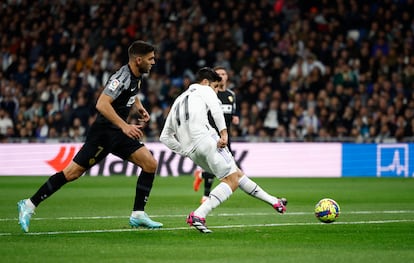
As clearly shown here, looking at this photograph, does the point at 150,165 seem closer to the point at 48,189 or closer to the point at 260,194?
the point at 48,189

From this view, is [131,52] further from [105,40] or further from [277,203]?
[105,40]

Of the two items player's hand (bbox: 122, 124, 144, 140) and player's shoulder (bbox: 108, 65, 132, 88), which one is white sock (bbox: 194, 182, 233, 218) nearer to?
player's hand (bbox: 122, 124, 144, 140)

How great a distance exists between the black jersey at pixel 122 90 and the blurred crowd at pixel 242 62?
1458cm

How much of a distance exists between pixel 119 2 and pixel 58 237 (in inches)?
838

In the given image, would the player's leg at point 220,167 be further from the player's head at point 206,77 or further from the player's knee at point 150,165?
the player's head at point 206,77

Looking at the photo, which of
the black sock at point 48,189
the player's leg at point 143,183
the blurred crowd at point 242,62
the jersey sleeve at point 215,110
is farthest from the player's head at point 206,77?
the blurred crowd at point 242,62

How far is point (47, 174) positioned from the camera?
26.0m

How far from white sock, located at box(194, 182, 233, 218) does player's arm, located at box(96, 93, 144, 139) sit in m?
1.13

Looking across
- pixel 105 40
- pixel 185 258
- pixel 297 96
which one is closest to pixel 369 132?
pixel 297 96

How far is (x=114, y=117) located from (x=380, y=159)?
15.7m

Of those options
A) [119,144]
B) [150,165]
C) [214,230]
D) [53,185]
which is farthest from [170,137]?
[53,185]

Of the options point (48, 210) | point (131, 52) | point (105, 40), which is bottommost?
point (48, 210)

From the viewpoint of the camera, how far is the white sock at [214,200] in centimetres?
1106

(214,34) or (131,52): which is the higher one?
(214,34)
